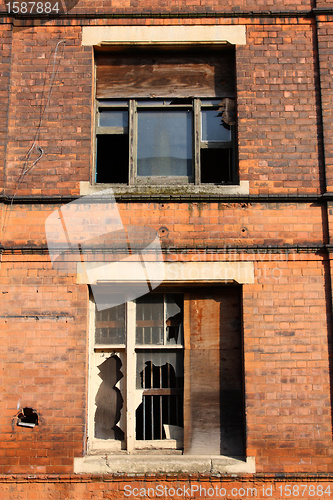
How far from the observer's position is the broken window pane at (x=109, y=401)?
19.4 ft

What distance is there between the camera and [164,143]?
644 cm

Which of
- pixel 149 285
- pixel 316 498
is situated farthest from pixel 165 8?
pixel 316 498

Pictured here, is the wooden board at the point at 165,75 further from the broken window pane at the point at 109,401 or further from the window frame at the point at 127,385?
the broken window pane at the point at 109,401

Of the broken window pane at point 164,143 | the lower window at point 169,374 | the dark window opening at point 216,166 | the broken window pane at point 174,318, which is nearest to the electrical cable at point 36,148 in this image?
the broken window pane at point 164,143

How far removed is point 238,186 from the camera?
605 centimetres

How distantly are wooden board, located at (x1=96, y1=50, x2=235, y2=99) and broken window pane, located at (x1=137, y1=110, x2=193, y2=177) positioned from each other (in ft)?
0.94

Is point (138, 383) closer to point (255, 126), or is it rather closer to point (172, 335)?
point (172, 335)

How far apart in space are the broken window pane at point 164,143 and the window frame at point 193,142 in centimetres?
7

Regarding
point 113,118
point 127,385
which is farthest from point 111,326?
point 113,118

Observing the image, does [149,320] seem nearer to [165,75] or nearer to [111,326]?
[111,326]

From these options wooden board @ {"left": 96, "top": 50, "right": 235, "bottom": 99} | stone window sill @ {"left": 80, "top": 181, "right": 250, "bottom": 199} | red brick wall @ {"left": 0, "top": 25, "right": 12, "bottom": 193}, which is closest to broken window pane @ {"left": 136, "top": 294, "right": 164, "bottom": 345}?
stone window sill @ {"left": 80, "top": 181, "right": 250, "bottom": 199}

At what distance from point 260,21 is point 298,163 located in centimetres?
198

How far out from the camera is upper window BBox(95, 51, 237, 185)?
637 centimetres

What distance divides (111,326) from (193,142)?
2.63m
